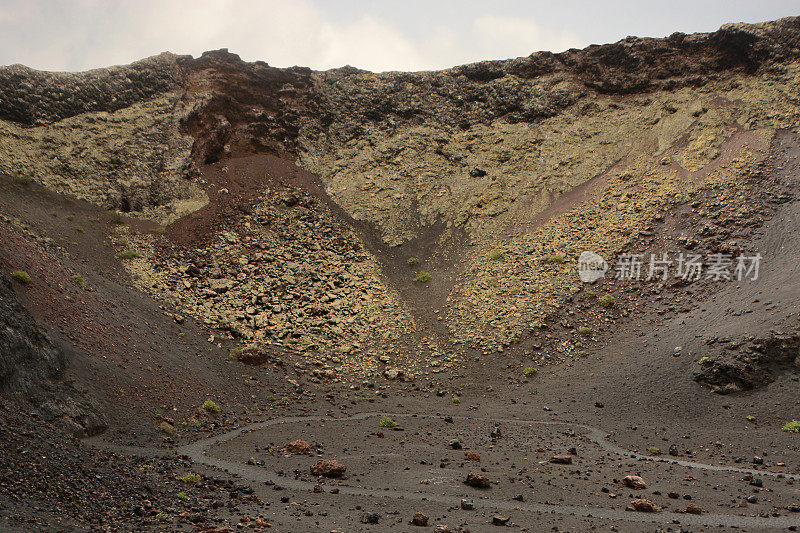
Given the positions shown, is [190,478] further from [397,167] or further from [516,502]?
[397,167]

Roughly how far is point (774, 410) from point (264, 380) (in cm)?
2573

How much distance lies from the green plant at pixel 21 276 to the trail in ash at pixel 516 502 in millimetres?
10039

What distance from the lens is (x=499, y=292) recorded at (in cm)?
3819

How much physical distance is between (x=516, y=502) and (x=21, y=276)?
23.7 meters

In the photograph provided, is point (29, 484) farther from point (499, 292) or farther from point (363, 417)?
point (499, 292)

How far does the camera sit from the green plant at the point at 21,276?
78.8 ft

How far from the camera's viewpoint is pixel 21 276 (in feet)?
79.3

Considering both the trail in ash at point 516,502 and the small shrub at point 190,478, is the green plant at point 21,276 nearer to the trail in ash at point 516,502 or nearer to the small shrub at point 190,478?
the trail in ash at point 516,502

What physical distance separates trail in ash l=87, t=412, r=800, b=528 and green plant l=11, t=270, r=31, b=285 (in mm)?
10039

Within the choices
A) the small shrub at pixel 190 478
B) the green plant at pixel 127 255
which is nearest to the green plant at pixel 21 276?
the green plant at pixel 127 255

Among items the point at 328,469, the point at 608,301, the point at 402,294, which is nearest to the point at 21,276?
the point at 328,469

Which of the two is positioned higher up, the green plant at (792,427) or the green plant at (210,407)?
the green plant at (792,427)

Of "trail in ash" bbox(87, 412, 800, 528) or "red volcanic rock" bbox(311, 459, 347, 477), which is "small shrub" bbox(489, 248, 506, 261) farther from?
"red volcanic rock" bbox(311, 459, 347, 477)

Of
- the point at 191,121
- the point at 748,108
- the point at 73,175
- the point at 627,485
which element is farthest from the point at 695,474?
the point at 191,121
